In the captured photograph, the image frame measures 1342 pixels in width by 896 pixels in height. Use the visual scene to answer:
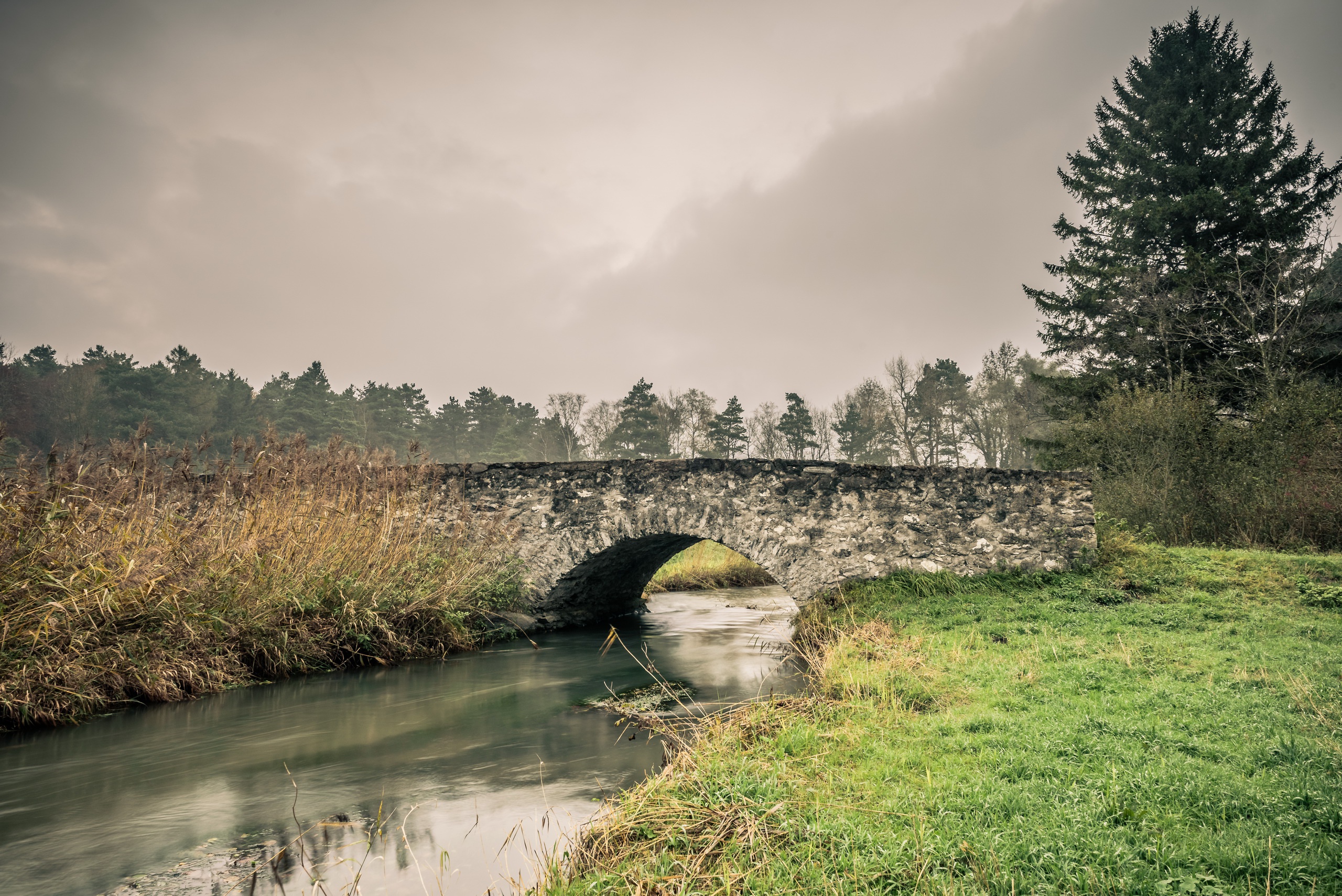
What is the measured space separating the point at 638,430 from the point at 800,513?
109 feet

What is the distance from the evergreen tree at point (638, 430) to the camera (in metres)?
43.0

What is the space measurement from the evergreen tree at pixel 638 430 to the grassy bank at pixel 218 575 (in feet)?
105

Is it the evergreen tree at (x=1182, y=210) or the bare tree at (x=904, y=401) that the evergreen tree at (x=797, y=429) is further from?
the evergreen tree at (x=1182, y=210)

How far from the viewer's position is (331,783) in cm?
490

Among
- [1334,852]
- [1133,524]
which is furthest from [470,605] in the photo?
[1133,524]

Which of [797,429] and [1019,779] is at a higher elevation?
[797,429]

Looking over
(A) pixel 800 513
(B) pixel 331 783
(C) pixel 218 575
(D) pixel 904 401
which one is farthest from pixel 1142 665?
(D) pixel 904 401

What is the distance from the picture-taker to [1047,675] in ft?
17.8

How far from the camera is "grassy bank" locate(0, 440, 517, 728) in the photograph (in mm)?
5734

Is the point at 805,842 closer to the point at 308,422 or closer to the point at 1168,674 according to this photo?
the point at 1168,674

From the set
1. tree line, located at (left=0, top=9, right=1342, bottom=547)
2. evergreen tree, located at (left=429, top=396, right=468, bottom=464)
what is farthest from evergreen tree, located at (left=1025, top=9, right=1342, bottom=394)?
evergreen tree, located at (left=429, top=396, right=468, bottom=464)

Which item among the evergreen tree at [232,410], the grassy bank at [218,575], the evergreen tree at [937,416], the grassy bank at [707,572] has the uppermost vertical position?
the evergreen tree at [232,410]

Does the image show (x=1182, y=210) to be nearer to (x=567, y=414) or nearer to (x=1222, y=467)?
(x=1222, y=467)

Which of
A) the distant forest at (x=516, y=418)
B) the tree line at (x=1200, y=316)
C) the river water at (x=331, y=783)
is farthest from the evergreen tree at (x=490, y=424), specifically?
the river water at (x=331, y=783)
